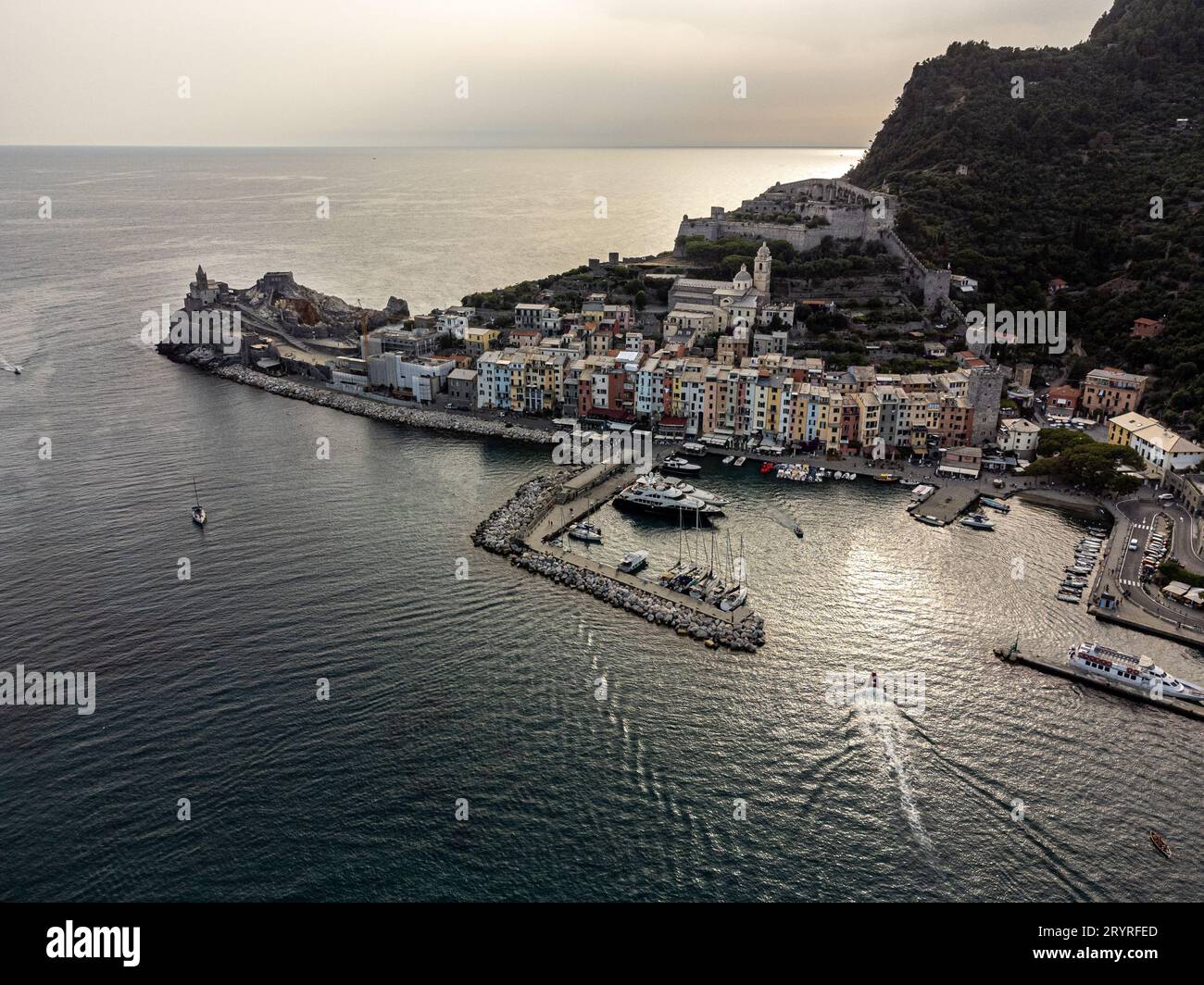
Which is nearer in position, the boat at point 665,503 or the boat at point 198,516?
Result: the boat at point 198,516

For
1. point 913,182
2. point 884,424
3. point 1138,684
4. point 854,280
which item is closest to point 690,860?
point 1138,684

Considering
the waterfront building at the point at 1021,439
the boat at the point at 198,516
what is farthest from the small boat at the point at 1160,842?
the boat at the point at 198,516

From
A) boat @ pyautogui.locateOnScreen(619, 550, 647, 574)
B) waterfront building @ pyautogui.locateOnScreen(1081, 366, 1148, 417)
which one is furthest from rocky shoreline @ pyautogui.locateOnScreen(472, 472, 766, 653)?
waterfront building @ pyautogui.locateOnScreen(1081, 366, 1148, 417)

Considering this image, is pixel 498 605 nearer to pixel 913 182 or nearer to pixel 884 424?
pixel 884 424

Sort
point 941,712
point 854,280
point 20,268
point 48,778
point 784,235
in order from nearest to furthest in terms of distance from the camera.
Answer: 1. point 48,778
2. point 941,712
3. point 854,280
4. point 784,235
5. point 20,268

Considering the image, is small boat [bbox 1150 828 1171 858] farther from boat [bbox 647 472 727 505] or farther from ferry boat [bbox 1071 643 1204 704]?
boat [bbox 647 472 727 505]

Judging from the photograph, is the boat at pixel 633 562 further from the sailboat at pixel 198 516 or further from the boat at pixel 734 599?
the sailboat at pixel 198 516

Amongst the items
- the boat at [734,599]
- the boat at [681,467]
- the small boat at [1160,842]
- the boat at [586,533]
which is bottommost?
the small boat at [1160,842]
